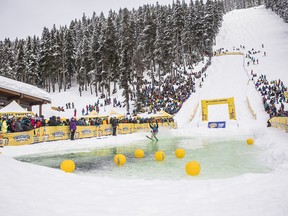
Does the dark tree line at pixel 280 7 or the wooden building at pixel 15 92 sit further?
the dark tree line at pixel 280 7

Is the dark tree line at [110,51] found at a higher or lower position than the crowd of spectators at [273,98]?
higher

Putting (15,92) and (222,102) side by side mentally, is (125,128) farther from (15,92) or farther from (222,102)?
(222,102)

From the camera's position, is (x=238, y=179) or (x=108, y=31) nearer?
(x=238, y=179)

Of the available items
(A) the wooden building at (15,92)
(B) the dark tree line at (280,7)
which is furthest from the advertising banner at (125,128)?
(B) the dark tree line at (280,7)

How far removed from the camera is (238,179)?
5926 millimetres

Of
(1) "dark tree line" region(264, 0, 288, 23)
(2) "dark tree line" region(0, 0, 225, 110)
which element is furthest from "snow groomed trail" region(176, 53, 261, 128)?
(1) "dark tree line" region(264, 0, 288, 23)

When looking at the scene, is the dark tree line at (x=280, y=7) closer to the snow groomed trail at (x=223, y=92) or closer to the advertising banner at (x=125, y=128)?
the snow groomed trail at (x=223, y=92)

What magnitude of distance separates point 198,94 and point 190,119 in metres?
10.2

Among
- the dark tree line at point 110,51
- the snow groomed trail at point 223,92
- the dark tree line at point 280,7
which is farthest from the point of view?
the dark tree line at point 280,7

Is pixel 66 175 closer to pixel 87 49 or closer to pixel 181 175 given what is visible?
pixel 181 175

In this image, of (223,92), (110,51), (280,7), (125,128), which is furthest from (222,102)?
(280,7)

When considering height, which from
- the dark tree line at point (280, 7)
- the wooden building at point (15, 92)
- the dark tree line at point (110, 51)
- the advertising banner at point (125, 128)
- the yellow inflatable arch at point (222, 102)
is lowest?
the advertising banner at point (125, 128)

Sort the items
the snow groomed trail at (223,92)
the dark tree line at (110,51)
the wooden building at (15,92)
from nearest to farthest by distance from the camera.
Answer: the wooden building at (15,92) → the snow groomed trail at (223,92) → the dark tree line at (110,51)

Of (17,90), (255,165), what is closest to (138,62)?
(17,90)
